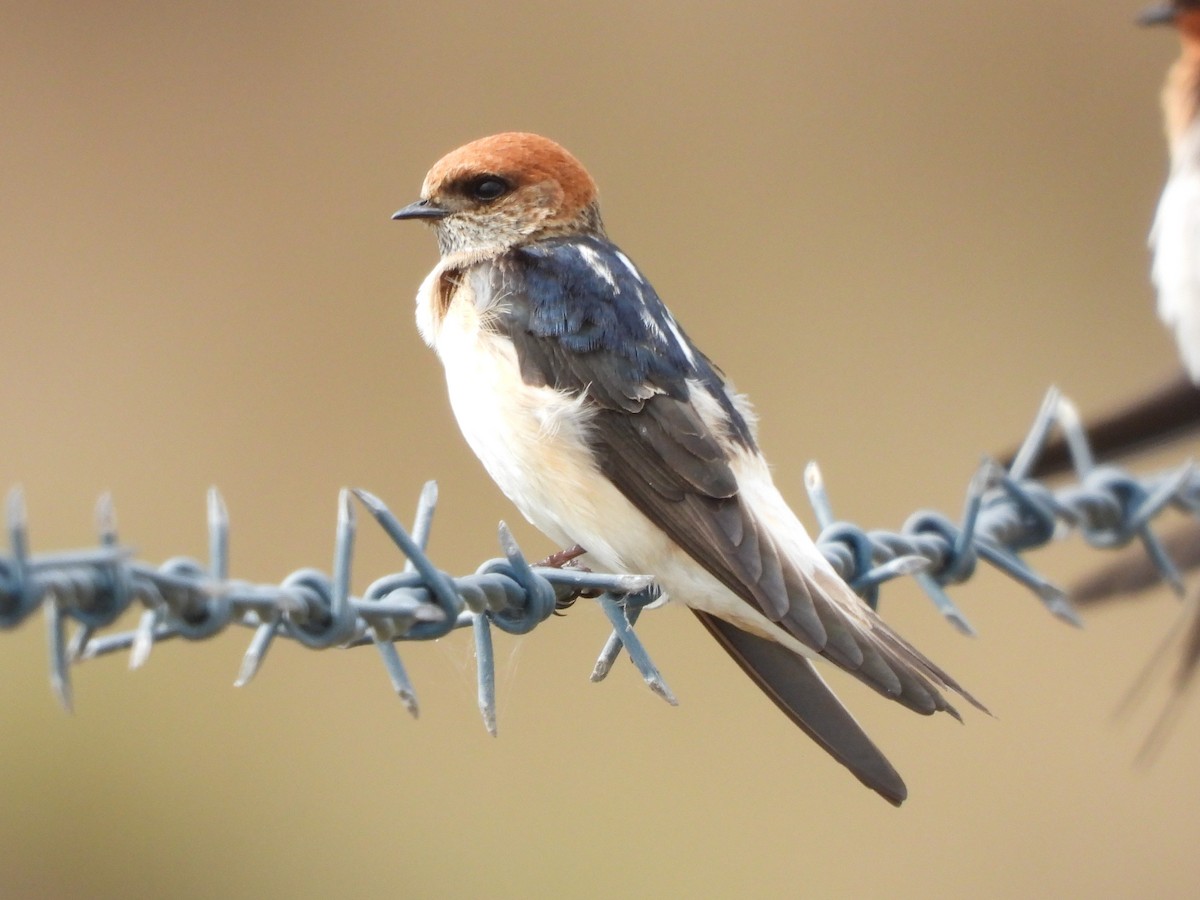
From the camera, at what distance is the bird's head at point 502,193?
211cm

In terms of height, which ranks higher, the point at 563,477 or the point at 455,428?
the point at 563,477

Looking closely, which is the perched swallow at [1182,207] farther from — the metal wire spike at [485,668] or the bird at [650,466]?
the metal wire spike at [485,668]

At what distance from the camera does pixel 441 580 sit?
117 cm

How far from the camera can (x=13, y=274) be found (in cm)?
410

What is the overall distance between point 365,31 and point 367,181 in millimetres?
547

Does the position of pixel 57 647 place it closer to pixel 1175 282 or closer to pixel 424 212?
pixel 424 212

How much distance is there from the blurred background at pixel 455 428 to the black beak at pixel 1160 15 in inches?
48.4

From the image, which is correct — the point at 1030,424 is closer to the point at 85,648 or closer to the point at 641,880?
the point at 641,880

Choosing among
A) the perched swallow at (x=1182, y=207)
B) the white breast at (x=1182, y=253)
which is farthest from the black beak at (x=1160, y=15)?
the white breast at (x=1182, y=253)

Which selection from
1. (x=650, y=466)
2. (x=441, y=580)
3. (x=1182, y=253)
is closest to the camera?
(x=441, y=580)

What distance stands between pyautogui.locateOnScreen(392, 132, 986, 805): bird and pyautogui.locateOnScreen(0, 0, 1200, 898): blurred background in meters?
1.47

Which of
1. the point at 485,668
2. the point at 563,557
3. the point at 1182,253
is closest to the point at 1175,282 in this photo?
the point at 1182,253

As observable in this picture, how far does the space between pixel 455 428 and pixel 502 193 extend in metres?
1.71

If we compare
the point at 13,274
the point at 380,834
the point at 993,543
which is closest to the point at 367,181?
the point at 13,274
